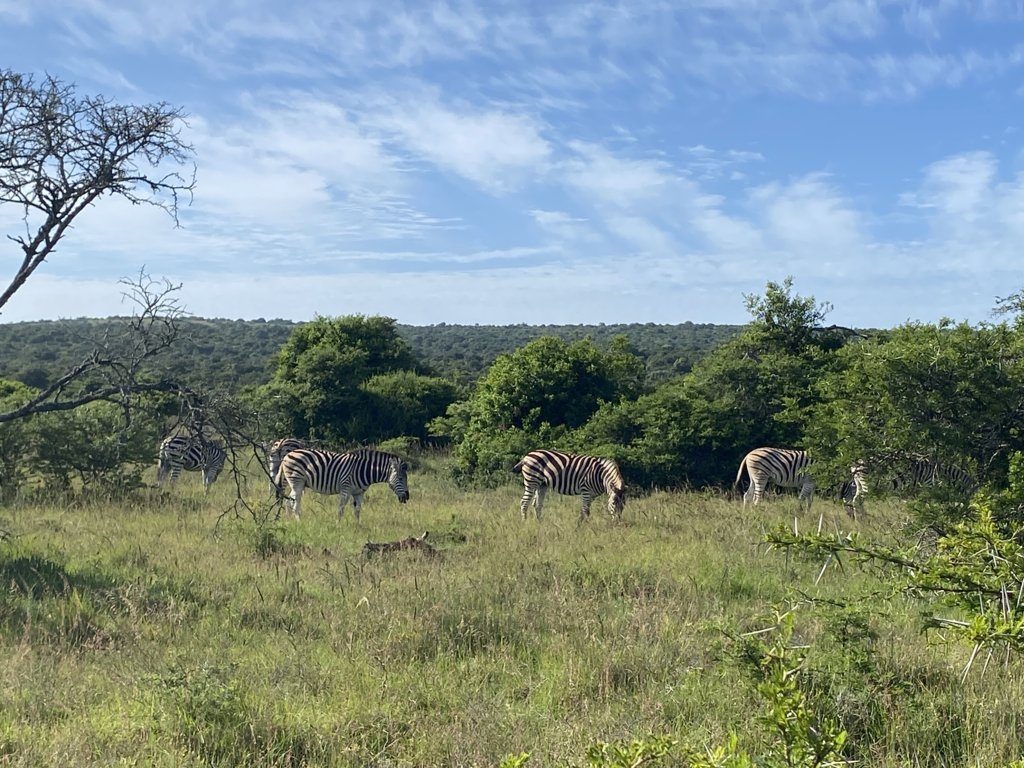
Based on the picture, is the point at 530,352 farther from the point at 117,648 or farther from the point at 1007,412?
the point at 117,648

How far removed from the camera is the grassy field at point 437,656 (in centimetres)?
450

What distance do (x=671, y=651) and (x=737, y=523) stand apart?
6447 mm

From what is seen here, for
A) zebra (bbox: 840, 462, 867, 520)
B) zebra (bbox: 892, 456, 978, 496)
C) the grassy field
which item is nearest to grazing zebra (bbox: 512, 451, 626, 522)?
zebra (bbox: 840, 462, 867, 520)

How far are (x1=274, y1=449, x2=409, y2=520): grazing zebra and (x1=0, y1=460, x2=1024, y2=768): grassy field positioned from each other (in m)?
4.13

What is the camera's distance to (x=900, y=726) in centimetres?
448

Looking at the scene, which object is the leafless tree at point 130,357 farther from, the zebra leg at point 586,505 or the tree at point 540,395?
the tree at point 540,395

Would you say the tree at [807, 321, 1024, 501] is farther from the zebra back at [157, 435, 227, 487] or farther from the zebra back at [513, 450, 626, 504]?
the zebra back at [157, 435, 227, 487]

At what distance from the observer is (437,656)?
6090mm

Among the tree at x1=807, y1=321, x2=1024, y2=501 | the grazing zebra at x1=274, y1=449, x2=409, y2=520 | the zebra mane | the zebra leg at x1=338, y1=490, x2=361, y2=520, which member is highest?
the tree at x1=807, y1=321, x2=1024, y2=501

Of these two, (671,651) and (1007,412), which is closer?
(671,651)

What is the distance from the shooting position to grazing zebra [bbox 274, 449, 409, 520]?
14.9 m

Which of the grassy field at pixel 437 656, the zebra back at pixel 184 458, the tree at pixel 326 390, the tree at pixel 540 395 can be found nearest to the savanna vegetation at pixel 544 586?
the grassy field at pixel 437 656

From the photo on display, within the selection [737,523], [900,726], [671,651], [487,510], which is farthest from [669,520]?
[900,726]

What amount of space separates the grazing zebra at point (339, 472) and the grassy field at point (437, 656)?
163 inches
